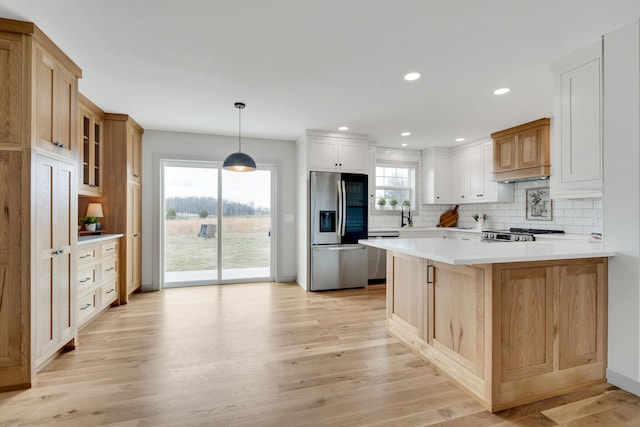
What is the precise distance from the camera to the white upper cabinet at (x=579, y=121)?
7.39ft

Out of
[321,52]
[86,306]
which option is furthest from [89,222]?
[321,52]

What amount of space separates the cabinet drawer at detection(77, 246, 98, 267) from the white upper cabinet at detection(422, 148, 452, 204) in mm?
5296

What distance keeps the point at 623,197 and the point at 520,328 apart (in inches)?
46.7

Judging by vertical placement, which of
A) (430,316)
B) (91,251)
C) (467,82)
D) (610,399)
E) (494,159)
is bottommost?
(610,399)

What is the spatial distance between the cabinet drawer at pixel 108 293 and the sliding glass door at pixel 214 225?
97 cm

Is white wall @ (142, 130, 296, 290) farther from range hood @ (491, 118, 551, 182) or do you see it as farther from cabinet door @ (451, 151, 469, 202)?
range hood @ (491, 118, 551, 182)

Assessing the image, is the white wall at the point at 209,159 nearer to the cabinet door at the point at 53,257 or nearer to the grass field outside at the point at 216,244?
the grass field outside at the point at 216,244

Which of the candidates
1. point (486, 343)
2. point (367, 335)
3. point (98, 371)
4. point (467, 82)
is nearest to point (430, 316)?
point (486, 343)

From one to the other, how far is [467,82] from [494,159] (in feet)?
7.39

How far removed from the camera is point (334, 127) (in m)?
4.52

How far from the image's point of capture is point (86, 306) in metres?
3.12

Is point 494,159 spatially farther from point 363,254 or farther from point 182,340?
point 182,340

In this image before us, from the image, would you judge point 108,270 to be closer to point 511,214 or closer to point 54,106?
point 54,106

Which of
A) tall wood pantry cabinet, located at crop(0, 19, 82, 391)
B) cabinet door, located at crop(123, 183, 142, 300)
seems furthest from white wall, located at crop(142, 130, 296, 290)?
tall wood pantry cabinet, located at crop(0, 19, 82, 391)
